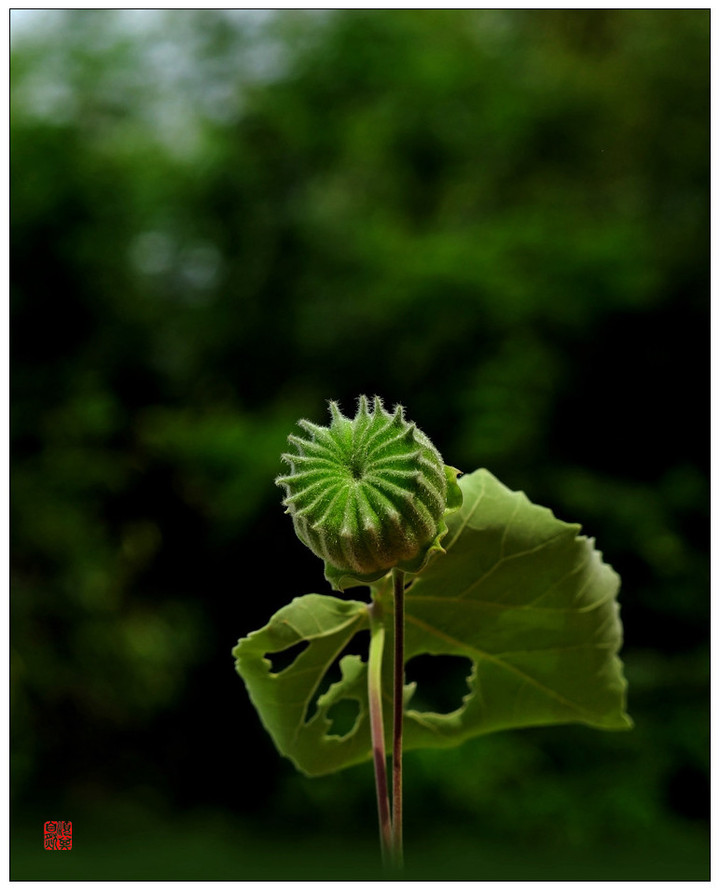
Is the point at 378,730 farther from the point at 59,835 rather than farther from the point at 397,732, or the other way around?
the point at 59,835

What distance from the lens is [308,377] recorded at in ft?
18.9

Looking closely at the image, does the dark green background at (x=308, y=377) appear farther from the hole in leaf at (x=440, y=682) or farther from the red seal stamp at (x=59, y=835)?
the red seal stamp at (x=59, y=835)

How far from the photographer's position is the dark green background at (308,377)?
16.5 feet

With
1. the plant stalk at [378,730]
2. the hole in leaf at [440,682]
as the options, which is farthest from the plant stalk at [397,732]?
the hole in leaf at [440,682]

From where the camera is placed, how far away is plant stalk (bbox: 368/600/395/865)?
0.44 metres

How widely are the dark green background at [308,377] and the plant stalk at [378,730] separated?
400cm

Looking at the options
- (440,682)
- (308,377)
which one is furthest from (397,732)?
(308,377)

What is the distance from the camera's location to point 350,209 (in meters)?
6.30

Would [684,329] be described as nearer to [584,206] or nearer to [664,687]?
[584,206]

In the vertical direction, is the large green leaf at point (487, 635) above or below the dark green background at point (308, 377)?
below

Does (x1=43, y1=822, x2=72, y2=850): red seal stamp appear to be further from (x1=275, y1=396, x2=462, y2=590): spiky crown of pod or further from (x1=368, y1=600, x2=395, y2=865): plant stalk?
(x1=275, y1=396, x2=462, y2=590): spiky crown of pod

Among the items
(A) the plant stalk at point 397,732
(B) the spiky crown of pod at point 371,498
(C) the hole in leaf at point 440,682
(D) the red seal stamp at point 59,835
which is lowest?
(D) the red seal stamp at point 59,835

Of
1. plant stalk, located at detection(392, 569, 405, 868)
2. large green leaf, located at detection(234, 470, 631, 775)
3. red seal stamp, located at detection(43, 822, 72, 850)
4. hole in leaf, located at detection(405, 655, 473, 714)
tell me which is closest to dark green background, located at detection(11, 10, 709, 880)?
hole in leaf, located at detection(405, 655, 473, 714)

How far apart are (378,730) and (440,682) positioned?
4.91 m
